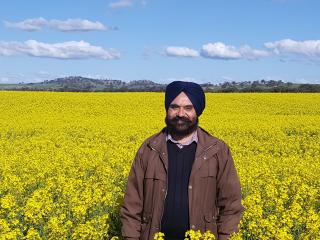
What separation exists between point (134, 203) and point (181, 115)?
34.0 inches

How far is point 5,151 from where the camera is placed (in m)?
13.9

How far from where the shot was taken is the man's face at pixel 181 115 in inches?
158

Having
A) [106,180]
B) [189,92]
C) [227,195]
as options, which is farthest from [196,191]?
[106,180]

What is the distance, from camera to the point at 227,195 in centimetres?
412

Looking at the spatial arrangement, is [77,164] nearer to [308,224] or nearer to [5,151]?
[5,151]

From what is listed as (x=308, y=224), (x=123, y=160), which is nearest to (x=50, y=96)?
(x=123, y=160)

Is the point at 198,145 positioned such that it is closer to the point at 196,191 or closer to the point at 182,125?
the point at 182,125

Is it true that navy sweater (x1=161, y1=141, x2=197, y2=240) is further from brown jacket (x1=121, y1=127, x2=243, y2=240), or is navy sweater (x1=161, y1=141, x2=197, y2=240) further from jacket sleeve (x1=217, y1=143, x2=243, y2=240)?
jacket sleeve (x1=217, y1=143, x2=243, y2=240)

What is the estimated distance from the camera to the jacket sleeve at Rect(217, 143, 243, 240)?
13.4ft

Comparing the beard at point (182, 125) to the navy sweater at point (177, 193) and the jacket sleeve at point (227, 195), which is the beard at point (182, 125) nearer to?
the navy sweater at point (177, 193)

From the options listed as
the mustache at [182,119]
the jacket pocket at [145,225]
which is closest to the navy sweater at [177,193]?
the jacket pocket at [145,225]

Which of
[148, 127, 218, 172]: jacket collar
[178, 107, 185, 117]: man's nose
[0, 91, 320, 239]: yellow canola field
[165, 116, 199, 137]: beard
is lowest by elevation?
[0, 91, 320, 239]: yellow canola field

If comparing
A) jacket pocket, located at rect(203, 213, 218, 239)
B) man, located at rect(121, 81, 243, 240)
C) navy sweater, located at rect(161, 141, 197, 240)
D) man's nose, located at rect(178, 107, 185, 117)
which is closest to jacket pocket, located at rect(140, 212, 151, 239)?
man, located at rect(121, 81, 243, 240)

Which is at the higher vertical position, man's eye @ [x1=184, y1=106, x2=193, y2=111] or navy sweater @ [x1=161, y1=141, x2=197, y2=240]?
man's eye @ [x1=184, y1=106, x2=193, y2=111]
